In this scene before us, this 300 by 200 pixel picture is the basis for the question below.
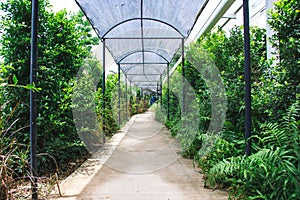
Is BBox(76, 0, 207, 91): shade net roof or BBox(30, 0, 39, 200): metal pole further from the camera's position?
BBox(76, 0, 207, 91): shade net roof

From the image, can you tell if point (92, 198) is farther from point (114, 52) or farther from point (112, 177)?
point (114, 52)

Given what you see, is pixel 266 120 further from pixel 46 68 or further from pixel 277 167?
pixel 46 68

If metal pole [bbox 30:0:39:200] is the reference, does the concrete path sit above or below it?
below

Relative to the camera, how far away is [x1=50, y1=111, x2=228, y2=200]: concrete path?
8.44 feet

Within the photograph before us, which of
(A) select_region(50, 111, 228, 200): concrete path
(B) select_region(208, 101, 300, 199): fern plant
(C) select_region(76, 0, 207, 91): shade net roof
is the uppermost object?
(C) select_region(76, 0, 207, 91): shade net roof

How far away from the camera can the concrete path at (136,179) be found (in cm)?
257

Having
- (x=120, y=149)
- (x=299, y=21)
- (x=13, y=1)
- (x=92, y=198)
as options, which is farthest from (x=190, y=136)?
(x=13, y=1)

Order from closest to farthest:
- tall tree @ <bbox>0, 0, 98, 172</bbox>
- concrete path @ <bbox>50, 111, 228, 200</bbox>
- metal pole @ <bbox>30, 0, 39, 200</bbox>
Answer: metal pole @ <bbox>30, 0, 39, 200</bbox>
concrete path @ <bbox>50, 111, 228, 200</bbox>
tall tree @ <bbox>0, 0, 98, 172</bbox>

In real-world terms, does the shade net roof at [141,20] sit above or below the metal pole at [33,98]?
above

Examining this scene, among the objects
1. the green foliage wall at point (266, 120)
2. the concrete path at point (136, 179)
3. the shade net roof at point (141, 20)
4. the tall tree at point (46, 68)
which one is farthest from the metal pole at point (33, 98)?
the shade net roof at point (141, 20)

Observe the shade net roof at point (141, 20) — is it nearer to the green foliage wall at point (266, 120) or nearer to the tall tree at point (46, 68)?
the tall tree at point (46, 68)

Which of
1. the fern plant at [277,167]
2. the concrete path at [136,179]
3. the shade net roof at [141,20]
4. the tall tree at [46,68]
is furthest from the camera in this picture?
the shade net roof at [141,20]

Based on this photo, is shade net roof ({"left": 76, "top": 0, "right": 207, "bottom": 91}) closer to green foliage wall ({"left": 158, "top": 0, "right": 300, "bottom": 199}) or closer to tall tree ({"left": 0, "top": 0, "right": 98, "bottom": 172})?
tall tree ({"left": 0, "top": 0, "right": 98, "bottom": 172})

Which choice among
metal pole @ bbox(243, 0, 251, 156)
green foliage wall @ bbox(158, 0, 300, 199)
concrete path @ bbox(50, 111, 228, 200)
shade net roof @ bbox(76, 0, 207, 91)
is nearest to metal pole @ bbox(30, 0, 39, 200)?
concrete path @ bbox(50, 111, 228, 200)
